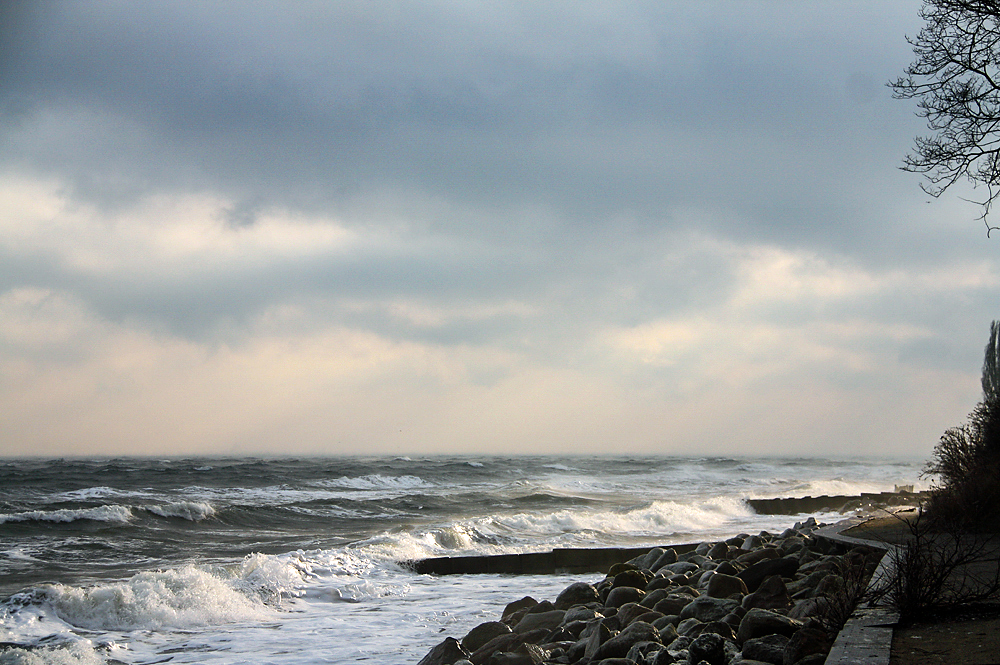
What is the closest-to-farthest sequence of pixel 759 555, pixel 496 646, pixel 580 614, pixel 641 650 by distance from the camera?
pixel 641 650
pixel 496 646
pixel 580 614
pixel 759 555

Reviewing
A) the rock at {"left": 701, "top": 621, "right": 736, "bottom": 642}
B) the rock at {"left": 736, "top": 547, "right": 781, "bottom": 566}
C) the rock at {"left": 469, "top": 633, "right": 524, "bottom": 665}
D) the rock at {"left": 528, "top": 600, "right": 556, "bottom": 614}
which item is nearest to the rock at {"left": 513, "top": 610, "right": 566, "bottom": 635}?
the rock at {"left": 528, "top": 600, "right": 556, "bottom": 614}

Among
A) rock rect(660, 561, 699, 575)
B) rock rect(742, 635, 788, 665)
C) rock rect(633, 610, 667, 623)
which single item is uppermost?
rock rect(742, 635, 788, 665)

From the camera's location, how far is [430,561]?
14.1 metres

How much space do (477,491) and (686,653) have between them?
2791cm

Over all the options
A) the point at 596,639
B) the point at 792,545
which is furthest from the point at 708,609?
the point at 792,545

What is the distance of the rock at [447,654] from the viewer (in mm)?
7062

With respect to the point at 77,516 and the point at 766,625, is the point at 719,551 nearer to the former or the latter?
the point at 766,625

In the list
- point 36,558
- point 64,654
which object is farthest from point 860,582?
point 36,558

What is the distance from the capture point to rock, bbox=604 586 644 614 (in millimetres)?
8883

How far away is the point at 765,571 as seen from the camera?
342 inches

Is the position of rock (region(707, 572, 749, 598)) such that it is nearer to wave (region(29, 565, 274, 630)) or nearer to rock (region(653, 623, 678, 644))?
rock (region(653, 623, 678, 644))

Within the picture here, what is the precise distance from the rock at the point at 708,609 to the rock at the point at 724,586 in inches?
32.0

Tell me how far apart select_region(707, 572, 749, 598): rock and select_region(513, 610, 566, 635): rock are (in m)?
1.66

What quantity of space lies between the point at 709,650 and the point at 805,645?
0.83m
